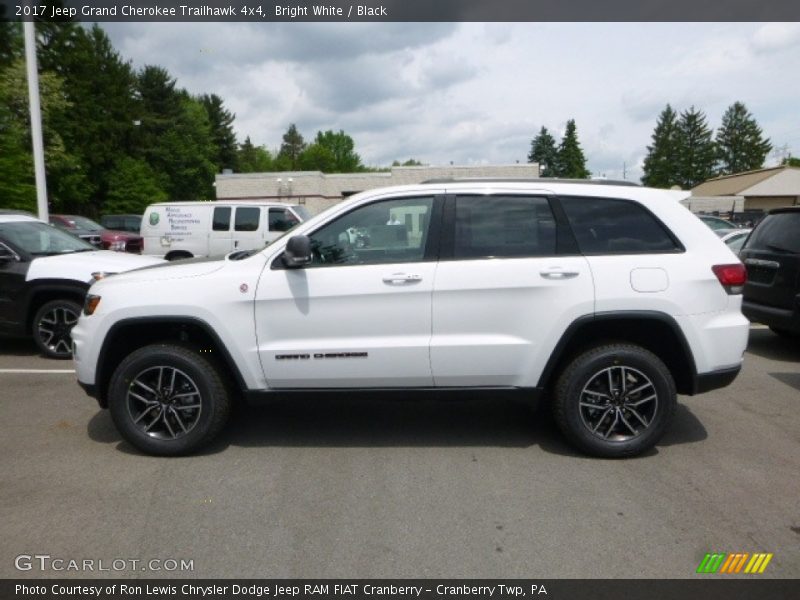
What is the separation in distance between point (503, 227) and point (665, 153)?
4060 inches

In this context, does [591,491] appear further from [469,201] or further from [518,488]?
[469,201]

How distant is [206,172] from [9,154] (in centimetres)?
5204

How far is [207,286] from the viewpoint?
407cm

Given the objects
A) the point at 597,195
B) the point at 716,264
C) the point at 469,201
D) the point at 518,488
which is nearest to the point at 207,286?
the point at 469,201

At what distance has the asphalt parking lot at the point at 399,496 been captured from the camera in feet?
9.79

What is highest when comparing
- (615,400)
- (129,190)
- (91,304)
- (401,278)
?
(129,190)

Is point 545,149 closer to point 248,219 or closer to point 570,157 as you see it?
point 570,157

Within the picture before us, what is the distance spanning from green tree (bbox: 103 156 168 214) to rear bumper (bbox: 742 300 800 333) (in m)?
→ 48.0

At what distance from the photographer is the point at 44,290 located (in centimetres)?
695

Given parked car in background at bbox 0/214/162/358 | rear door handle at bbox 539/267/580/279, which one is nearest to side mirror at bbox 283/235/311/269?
rear door handle at bbox 539/267/580/279

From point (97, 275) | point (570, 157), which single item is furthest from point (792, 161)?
point (97, 275)

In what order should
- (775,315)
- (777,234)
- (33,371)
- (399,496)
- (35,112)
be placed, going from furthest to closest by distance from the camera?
(35,112), (777,234), (775,315), (33,371), (399,496)
